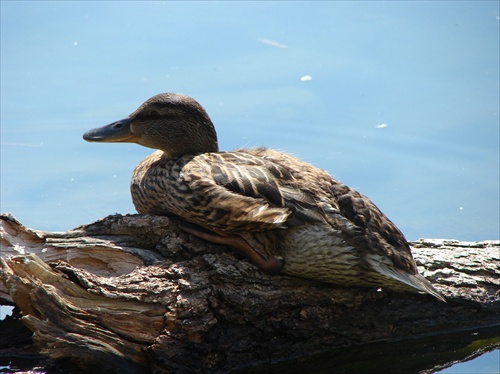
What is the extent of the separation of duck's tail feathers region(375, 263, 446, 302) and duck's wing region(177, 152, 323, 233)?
0.45m

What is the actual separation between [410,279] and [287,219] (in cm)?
77

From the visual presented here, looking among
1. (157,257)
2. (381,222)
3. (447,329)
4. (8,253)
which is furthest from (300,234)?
(8,253)

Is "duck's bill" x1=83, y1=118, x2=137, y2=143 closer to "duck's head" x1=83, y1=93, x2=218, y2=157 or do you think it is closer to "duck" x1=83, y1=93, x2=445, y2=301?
"duck's head" x1=83, y1=93, x2=218, y2=157

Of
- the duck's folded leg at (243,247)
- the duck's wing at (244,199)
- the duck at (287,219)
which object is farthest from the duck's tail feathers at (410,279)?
the duck's folded leg at (243,247)

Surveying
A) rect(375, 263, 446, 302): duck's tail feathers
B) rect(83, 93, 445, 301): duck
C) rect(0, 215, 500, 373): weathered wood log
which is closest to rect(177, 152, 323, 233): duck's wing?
rect(83, 93, 445, 301): duck

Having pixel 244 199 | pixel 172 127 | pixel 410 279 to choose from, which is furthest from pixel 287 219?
pixel 172 127

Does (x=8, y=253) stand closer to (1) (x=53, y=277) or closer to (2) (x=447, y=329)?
(1) (x=53, y=277)

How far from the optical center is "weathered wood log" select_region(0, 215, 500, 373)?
3.96 meters

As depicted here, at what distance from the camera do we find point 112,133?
198 inches

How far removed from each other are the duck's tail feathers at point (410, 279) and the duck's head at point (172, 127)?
1418mm

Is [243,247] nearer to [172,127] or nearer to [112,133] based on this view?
[172,127]

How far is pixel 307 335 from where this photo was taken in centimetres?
439

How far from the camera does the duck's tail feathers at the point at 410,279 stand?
4.29 metres

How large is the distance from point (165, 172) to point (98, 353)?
1.17m
